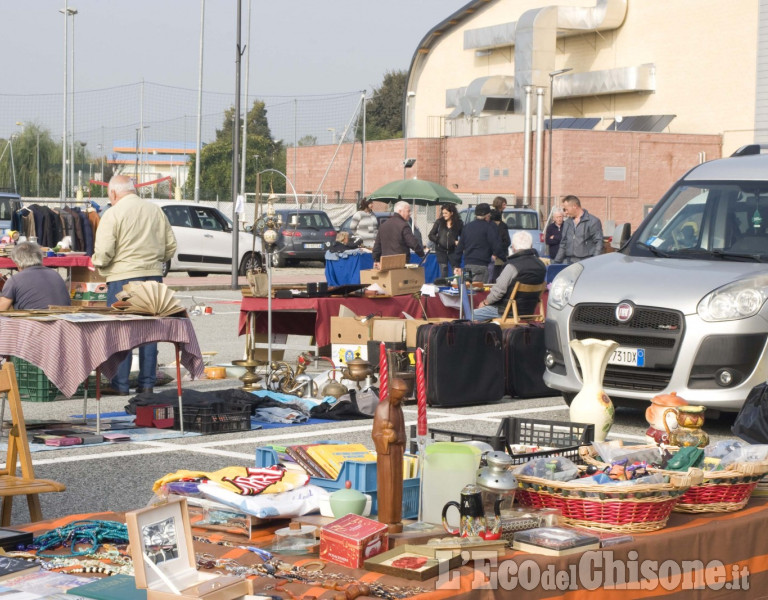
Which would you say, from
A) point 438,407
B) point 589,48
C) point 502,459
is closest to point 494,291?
point 438,407

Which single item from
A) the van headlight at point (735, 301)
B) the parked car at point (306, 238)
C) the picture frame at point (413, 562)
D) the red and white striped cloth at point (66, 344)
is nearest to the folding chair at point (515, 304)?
the van headlight at point (735, 301)

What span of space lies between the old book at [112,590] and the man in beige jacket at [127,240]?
729 cm

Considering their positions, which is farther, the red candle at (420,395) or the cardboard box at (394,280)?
the cardboard box at (394,280)

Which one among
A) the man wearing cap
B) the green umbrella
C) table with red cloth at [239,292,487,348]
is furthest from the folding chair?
the green umbrella

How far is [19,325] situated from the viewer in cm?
846

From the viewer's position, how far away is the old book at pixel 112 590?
11.4ft

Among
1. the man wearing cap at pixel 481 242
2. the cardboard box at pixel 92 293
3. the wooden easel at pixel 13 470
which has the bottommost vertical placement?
the wooden easel at pixel 13 470

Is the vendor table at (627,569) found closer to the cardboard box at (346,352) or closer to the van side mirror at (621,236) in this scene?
the van side mirror at (621,236)

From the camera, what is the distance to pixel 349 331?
12445mm

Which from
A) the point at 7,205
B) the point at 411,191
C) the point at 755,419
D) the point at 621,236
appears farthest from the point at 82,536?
the point at 7,205

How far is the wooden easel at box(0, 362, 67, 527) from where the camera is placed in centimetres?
567

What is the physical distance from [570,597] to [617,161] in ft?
149

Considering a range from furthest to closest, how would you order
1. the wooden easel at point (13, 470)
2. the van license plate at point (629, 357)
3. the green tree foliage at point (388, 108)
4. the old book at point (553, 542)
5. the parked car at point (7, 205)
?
the green tree foliage at point (388, 108), the parked car at point (7, 205), the van license plate at point (629, 357), the wooden easel at point (13, 470), the old book at point (553, 542)

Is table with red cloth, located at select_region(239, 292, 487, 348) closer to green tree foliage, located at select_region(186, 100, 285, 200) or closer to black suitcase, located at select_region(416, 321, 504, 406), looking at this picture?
black suitcase, located at select_region(416, 321, 504, 406)
